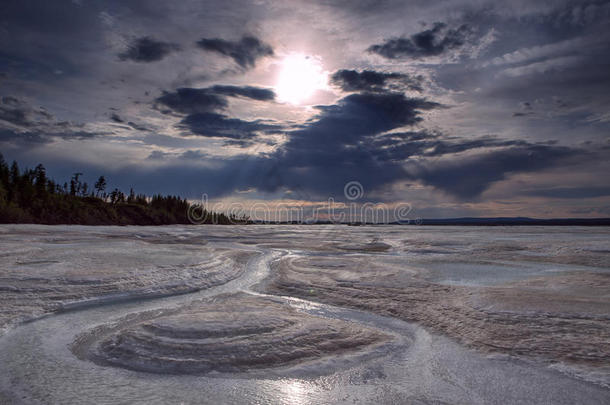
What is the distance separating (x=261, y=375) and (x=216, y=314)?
2630 millimetres

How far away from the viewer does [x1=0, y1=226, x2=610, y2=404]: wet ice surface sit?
4047mm

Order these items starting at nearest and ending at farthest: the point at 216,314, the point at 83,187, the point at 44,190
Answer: the point at 216,314 → the point at 44,190 → the point at 83,187

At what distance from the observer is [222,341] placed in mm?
5445

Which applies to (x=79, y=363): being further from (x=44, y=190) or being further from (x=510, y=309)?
(x=44, y=190)

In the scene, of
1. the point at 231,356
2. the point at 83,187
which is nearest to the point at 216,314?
the point at 231,356

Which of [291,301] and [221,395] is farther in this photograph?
[291,301]

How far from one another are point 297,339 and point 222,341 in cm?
124

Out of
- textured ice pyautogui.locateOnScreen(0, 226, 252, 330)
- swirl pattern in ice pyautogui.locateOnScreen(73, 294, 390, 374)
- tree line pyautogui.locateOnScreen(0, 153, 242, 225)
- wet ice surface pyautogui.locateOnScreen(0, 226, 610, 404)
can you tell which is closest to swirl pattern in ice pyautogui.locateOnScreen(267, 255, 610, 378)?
wet ice surface pyautogui.locateOnScreen(0, 226, 610, 404)

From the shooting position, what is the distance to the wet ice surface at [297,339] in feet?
13.3

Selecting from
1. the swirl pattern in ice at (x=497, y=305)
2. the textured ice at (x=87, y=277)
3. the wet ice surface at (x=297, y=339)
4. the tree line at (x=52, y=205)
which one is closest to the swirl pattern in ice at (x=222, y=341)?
the wet ice surface at (x=297, y=339)

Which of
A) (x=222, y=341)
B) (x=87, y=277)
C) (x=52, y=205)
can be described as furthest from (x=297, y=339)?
(x=52, y=205)

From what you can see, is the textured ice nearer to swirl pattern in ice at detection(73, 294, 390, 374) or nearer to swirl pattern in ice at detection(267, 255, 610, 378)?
swirl pattern in ice at detection(73, 294, 390, 374)

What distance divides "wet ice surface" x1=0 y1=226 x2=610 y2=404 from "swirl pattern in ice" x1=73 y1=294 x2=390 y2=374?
30mm

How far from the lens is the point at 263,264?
16.6 metres
